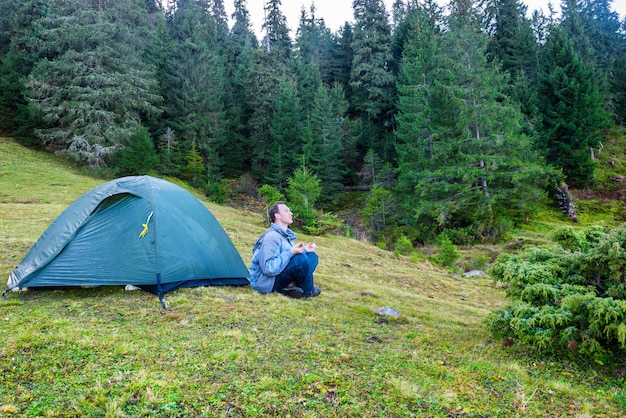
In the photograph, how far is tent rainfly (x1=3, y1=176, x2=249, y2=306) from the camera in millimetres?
5605

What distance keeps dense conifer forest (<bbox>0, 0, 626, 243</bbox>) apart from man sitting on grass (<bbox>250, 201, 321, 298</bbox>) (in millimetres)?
11213

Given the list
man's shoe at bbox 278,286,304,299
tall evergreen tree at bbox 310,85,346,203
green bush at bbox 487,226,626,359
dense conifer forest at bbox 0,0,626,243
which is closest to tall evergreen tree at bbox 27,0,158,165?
dense conifer forest at bbox 0,0,626,243

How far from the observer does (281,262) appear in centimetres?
558

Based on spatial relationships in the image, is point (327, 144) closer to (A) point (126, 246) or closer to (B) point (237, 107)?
(B) point (237, 107)

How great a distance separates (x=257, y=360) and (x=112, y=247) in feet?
11.0

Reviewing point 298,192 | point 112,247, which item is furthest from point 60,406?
point 298,192

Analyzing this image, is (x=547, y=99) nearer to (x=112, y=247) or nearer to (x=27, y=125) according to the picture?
(x=112, y=247)

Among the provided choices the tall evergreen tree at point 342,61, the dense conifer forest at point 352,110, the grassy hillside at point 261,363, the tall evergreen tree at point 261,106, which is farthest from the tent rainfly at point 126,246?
the tall evergreen tree at point 342,61

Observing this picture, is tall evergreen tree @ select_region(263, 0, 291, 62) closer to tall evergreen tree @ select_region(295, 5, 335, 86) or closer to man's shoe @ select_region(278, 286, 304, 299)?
tall evergreen tree @ select_region(295, 5, 335, 86)

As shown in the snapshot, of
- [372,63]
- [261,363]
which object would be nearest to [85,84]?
[372,63]

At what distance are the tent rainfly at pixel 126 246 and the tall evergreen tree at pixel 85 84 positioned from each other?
2167 centimetres

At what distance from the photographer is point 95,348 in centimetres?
367

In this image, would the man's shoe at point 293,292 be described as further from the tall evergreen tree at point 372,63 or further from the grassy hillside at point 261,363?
the tall evergreen tree at point 372,63

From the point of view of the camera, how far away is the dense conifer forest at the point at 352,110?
2159cm
